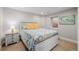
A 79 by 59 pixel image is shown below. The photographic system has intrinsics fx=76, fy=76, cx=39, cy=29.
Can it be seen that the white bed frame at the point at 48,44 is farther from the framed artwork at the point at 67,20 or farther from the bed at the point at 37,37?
the framed artwork at the point at 67,20

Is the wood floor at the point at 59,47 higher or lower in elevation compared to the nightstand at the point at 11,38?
lower

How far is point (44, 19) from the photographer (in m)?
1.39

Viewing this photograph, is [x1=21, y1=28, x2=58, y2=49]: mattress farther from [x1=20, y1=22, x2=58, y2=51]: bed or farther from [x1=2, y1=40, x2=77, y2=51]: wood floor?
[x1=2, y1=40, x2=77, y2=51]: wood floor

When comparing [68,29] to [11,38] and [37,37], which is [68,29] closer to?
[37,37]

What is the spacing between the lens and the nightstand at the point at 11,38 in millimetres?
1272

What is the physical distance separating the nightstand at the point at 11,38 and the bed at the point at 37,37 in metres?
0.10

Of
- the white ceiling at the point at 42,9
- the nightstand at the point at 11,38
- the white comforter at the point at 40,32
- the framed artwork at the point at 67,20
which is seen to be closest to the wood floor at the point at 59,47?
the nightstand at the point at 11,38

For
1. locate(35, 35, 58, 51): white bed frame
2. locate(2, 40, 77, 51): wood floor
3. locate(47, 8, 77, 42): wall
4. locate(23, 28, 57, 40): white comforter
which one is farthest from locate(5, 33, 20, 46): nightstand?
locate(47, 8, 77, 42): wall

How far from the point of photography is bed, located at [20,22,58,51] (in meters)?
1.27

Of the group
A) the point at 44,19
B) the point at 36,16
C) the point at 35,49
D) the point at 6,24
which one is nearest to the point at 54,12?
the point at 44,19

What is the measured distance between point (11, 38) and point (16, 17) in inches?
14.6

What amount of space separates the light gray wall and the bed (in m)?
0.08
